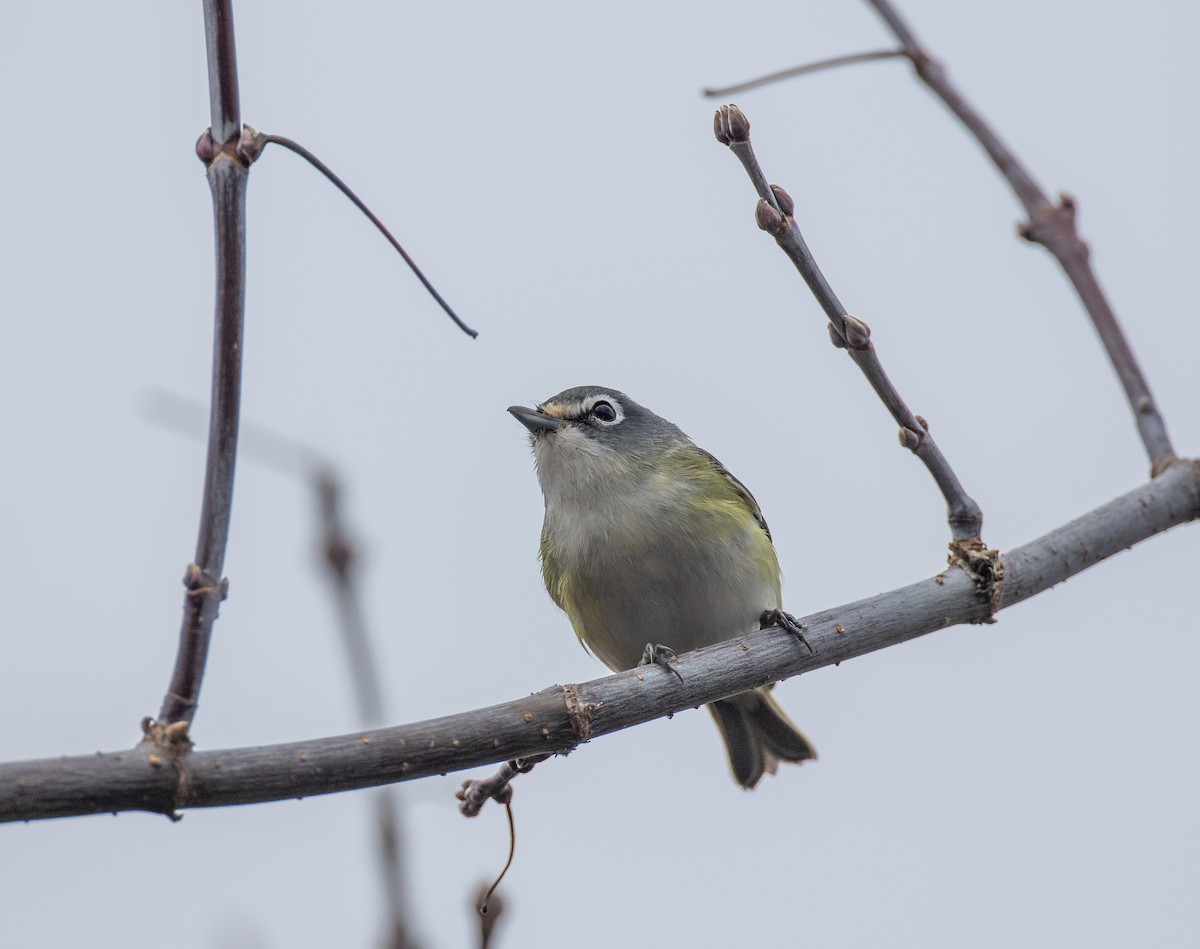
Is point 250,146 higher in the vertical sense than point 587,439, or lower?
lower

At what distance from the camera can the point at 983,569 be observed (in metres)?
3.39

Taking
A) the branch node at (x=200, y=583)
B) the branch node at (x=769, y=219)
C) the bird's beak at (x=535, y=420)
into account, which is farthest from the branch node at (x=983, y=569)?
the bird's beak at (x=535, y=420)

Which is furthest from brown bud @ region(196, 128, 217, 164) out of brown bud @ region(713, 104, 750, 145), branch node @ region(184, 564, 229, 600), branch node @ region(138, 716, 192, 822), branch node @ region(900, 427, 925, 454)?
branch node @ region(900, 427, 925, 454)

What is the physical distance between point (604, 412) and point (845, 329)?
10.0ft

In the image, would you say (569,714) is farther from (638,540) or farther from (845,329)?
(638,540)

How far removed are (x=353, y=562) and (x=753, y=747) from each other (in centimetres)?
432

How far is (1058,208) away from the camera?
3336mm

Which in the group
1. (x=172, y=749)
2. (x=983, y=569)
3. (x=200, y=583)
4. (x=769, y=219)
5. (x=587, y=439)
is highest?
(x=587, y=439)

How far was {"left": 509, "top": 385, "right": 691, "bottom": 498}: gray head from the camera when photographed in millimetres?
5520

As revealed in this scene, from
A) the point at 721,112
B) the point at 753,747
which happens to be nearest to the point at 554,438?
the point at 753,747

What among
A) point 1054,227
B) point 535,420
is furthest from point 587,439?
point 1054,227

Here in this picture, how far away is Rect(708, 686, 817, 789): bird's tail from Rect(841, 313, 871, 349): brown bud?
12.0ft

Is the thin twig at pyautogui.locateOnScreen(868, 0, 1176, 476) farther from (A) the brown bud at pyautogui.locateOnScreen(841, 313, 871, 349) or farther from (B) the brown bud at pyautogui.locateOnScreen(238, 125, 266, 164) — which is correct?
(B) the brown bud at pyautogui.locateOnScreen(238, 125, 266, 164)

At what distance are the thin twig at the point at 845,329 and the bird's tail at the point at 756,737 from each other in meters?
3.09
